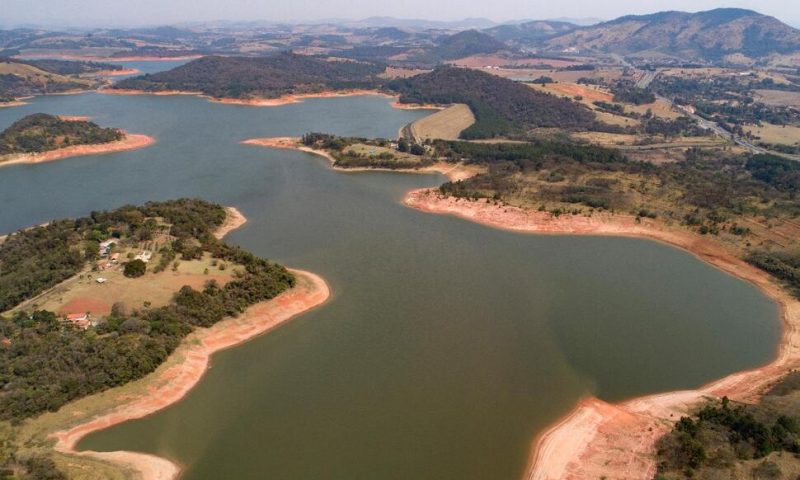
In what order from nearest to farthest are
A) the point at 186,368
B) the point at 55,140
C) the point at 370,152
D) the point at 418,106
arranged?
the point at 186,368 < the point at 370,152 < the point at 55,140 < the point at 418,106

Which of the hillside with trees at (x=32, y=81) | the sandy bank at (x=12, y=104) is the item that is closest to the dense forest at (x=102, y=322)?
the sandy bank at (x=12, y=104)

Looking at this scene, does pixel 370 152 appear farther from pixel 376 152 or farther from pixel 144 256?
pixel 144 256

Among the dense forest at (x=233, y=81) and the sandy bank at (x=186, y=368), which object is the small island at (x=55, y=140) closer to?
the dense forest at (x=233, y=81)

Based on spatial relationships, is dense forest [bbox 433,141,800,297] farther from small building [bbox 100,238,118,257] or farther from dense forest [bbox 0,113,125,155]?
dense forest [bbox 0,113,125,155]

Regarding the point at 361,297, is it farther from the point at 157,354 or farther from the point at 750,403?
the point at 750,403

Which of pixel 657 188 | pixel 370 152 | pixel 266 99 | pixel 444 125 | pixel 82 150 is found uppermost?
pixel 657 188

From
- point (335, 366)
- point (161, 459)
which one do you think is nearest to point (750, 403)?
point (335, 366)

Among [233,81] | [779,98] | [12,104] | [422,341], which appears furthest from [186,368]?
[779,98]

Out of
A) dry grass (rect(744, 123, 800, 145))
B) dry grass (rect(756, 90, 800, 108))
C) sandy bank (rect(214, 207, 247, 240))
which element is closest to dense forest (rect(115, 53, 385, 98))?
sandy bank (rect(214, 207, 247, 240))
